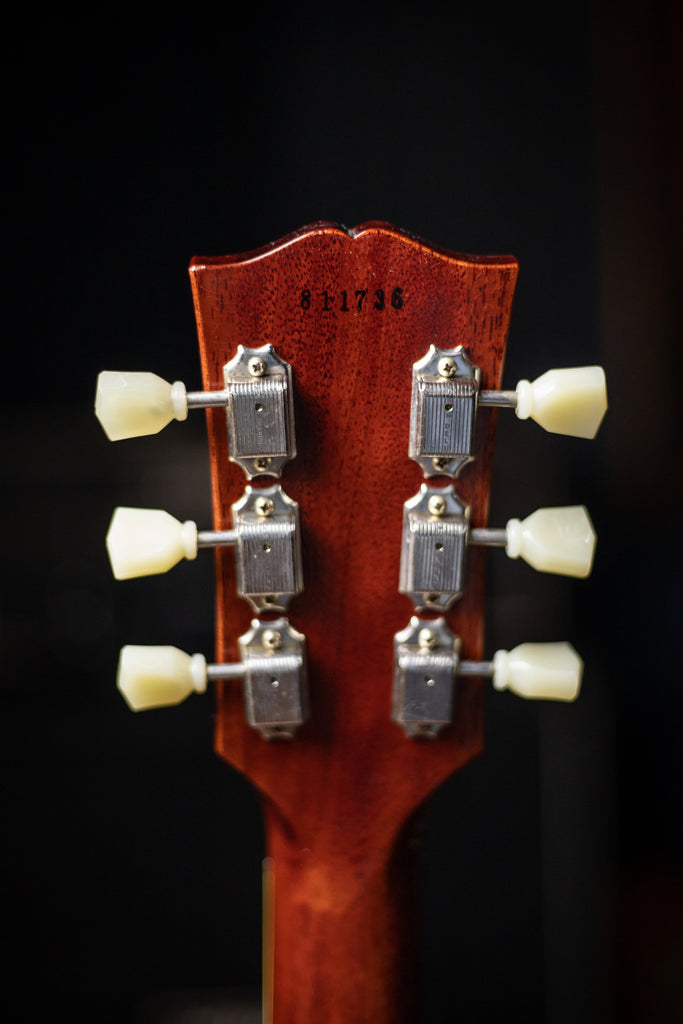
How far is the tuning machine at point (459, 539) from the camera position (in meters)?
0.62

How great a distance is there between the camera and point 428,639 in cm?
65

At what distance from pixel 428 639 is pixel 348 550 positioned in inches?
3.3

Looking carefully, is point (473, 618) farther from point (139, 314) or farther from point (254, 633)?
point (139, 314)

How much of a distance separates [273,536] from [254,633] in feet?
0.27

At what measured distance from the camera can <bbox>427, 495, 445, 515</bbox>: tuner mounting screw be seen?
615 mm

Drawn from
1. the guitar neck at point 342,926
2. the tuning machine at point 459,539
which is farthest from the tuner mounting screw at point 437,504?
the guitar neck at point 342,926

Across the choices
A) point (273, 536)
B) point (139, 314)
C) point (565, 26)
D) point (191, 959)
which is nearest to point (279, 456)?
point (273, 536)

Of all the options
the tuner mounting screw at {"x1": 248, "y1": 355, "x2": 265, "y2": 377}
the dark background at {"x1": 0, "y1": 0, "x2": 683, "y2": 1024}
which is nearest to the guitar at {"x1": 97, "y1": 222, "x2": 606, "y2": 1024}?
the tuner mounting screw at {"x1": 248, "y1": 355, "x2": 265, "y2": 377}

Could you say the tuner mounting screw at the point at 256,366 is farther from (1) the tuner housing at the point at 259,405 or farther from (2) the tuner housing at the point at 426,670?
(2) the tuner housing at the point at 426,670

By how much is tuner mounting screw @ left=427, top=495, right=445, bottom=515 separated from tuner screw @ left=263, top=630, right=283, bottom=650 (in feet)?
0.46

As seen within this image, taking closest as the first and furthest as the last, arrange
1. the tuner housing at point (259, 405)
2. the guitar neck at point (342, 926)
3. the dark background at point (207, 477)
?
the tuner housing at point (259, 405) < the guitar neck at point (342, 926) < the dark background at point (207, 477)

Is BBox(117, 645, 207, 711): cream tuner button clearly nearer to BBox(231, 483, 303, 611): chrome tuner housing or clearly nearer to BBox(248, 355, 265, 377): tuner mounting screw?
BBox(231, 483, 303, 611): chrome tuner housing

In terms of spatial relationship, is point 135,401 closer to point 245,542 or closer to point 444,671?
point 245,542

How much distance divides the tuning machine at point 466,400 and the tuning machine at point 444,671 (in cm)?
14
